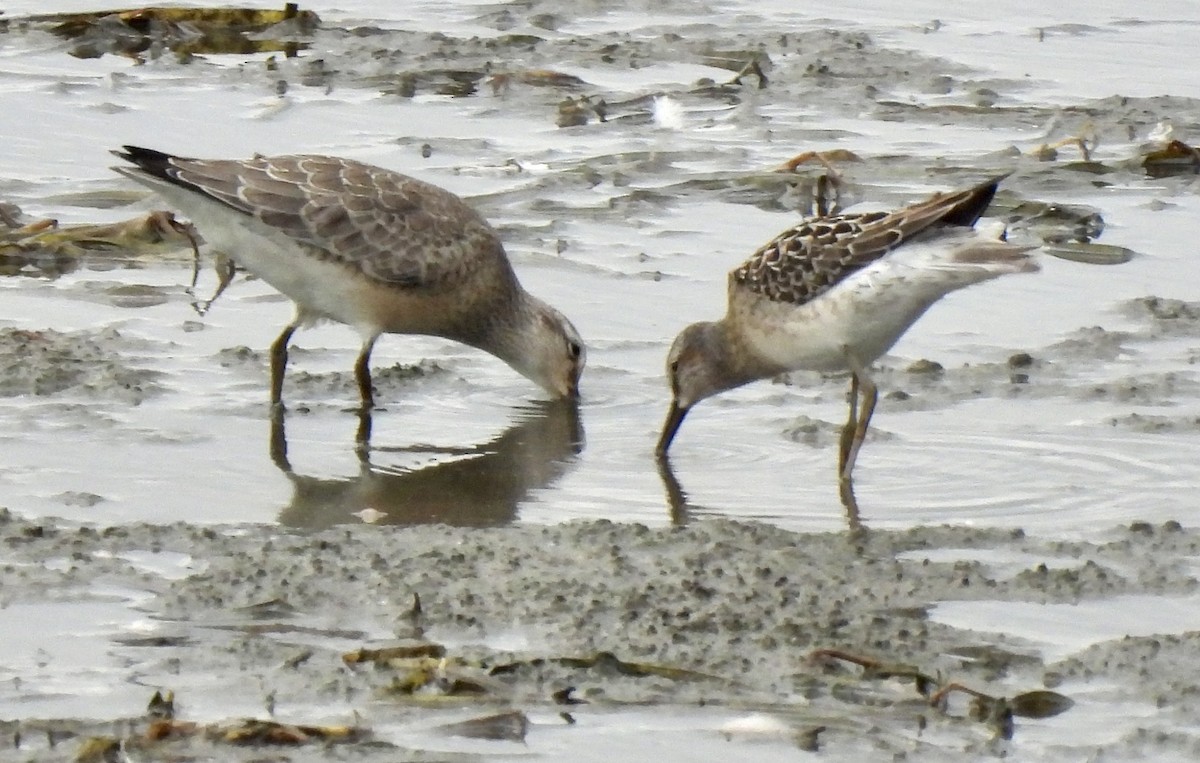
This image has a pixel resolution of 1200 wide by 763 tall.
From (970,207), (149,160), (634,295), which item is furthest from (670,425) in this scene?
(149,160)

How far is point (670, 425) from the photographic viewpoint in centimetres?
816

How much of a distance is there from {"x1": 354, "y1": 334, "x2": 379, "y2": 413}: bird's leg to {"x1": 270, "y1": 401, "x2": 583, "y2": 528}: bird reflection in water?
0.42 feet

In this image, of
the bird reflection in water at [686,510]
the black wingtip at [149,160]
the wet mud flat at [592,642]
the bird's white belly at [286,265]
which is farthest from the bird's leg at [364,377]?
the wet mud flat at [592,642]

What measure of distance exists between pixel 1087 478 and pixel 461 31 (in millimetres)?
8581

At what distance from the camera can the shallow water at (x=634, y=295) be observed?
745cm

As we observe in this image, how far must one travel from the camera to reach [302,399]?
28.4ft

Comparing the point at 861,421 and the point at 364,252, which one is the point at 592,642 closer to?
the point at 861,421

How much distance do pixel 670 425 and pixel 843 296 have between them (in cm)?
83

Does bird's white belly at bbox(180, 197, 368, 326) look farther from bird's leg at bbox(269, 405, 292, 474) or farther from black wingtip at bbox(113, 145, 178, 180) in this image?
bird's leg at bbox(269, 405, 292, 474)

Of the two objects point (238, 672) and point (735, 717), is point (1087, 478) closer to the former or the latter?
point (735, 717)

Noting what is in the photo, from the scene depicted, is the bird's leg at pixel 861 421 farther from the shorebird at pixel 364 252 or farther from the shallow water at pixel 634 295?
the shorebird at pixel 364 252

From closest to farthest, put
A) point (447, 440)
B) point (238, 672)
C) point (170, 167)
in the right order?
point (238, 672) → point (447, 440) → point (170, 167)

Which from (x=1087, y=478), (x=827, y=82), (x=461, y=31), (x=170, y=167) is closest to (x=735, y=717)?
(x=1087, y=478)

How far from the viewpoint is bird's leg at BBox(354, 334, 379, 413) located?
848cm
